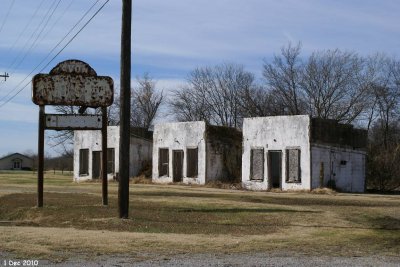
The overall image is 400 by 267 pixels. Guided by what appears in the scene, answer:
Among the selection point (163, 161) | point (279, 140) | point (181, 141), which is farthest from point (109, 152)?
point (279, 140)

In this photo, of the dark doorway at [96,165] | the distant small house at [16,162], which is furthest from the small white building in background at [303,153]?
the distant small house at [16,162]

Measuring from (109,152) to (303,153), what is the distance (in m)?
18.1

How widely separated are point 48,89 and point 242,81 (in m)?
45.2

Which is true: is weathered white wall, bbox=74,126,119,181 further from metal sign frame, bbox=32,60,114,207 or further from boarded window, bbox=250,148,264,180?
metal sign frame, bbox=32,60,114,207

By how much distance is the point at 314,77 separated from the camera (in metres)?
53.1

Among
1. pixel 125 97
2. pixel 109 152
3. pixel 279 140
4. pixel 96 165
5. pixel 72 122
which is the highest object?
pixel 125 97

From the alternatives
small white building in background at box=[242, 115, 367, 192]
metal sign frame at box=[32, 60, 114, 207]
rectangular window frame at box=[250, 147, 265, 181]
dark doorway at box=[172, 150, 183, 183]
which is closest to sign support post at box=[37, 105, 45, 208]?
metal sign frame at box=[32, 60, 114, 207]

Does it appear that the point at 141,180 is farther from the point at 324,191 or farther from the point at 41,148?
the point at 41,148

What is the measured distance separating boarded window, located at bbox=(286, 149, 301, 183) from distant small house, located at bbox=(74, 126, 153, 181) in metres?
14.7

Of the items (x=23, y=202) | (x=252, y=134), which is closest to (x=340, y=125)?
(x=252, y=134)

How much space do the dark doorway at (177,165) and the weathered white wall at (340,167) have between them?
10861 mm

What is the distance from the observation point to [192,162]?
38.1 m

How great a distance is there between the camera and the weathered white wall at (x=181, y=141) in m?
36.3

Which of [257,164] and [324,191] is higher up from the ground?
[257,164]
